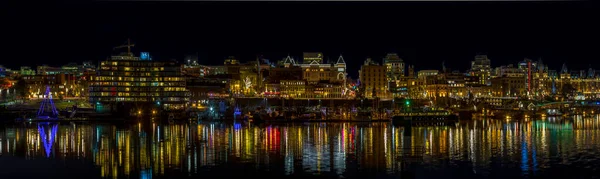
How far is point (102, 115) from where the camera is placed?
52.6m

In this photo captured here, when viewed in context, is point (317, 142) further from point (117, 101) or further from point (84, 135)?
point (117, 101)

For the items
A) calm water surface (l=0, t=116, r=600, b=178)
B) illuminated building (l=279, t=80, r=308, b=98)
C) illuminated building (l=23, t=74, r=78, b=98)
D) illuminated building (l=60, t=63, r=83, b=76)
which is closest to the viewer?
calm water surface (l=0, t=116, r=600, b=178)

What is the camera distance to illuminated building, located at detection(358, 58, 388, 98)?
259 feet

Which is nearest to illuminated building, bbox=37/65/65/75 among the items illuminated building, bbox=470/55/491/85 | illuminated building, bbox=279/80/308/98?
illuminated building, bbox=279/80/308/98

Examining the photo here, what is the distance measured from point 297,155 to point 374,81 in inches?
2214

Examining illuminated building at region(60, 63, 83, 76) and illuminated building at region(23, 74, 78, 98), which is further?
illuminated building at region(60, 63, 83, 76)

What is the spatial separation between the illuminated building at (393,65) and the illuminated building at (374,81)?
1466 centimetres

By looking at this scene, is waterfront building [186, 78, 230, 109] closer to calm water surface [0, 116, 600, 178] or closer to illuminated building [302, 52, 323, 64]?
illuminated building [302, 52, 323, 64]

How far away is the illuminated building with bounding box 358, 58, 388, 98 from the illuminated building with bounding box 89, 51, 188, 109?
80.4 ft

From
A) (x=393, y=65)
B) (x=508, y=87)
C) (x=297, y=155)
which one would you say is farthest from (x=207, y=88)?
(x=297, y=155)

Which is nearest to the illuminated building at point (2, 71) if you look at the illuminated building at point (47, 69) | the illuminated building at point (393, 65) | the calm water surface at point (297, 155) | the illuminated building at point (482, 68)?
the illuminated building at point (47, 69)

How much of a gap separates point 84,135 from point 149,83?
26.6m

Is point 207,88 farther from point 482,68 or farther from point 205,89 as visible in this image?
point 482,68

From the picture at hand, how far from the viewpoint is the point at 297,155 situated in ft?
81.0
